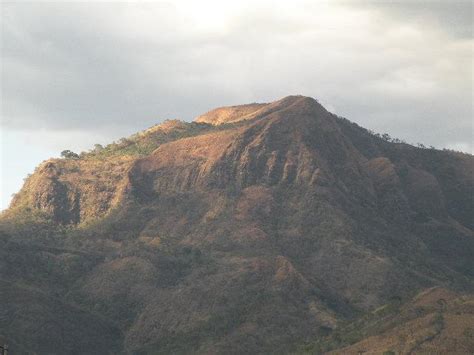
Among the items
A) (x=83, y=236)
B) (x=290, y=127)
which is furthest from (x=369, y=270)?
(x=83, y=236)

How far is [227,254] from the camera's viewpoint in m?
169

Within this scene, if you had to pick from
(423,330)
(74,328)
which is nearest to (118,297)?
(74,328)

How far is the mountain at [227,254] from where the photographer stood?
14388 centimetres

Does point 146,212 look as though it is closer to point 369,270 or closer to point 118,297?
point 118,297

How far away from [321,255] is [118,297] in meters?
36.5

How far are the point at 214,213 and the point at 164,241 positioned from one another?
1149 cm

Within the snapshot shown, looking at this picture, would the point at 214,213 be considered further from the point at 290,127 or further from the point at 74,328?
the point at 74,328

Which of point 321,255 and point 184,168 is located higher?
point 184,168

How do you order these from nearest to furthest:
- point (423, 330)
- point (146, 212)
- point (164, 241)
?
point (423, 330) → point (164, 241) → point (146, 212)

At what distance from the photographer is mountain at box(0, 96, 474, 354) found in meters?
144

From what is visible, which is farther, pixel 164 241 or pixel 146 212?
pixel 146 212

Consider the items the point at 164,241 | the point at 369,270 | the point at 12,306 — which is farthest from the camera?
the point at 164,241

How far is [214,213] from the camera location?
601 ft

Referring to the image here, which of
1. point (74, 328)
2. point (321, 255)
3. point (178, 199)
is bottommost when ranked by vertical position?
point (74, 328)
